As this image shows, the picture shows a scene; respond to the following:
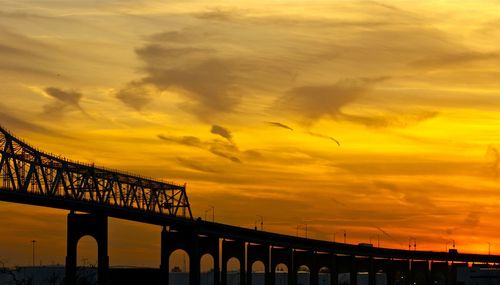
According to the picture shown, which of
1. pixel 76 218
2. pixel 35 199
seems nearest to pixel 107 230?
pixel 76 218

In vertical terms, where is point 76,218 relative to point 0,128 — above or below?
below

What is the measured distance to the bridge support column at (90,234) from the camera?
627 feet

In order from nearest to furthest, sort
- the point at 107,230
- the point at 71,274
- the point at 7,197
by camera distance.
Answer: the point at 7,197 → the point at 71,274 → the point at 107,230

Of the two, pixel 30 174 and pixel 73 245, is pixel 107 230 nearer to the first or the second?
pixel 73 245

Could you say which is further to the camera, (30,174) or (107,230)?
(107,230)

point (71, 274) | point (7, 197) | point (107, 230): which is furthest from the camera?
point (107, 230)

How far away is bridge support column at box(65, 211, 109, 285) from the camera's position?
191 meters

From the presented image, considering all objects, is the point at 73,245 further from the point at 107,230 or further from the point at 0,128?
the point at 0,128

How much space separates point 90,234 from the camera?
19625 centimetres

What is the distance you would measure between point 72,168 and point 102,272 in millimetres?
19857

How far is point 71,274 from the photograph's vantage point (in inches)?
7372

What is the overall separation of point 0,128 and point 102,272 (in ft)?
104

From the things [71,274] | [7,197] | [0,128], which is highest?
[0,128]

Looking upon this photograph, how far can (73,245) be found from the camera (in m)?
194
